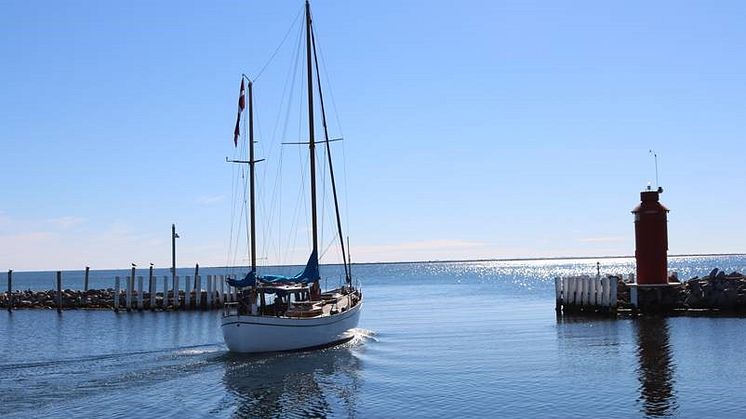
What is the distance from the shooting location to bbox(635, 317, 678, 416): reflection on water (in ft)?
67.1

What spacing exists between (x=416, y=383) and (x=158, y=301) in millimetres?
37283

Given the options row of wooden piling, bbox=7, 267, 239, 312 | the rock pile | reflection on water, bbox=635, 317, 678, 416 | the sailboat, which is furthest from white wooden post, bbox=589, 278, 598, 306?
row of wooden piling, bbox=7, 267, 239, 312

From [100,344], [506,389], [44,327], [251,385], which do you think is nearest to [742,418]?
[506,389]

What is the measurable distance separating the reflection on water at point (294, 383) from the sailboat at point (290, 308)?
0.63 m

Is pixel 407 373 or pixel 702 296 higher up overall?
pixel 702 296

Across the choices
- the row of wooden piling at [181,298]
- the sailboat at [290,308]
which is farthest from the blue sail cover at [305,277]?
the row of wooden piling at [181,298]

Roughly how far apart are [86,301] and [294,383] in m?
41.8

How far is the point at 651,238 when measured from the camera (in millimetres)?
42062

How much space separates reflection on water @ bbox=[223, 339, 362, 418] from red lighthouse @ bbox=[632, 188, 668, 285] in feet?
62.0

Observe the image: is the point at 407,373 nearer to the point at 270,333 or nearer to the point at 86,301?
the point at 270,333

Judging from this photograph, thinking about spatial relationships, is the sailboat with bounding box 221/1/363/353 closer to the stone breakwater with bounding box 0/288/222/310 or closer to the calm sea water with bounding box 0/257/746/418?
the calm sea water with bounding box 0/257/746/418

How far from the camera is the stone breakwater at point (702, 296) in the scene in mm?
41812

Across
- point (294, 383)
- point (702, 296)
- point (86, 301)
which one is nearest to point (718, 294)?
point (702, 296)

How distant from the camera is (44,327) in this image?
47188 millimetres
